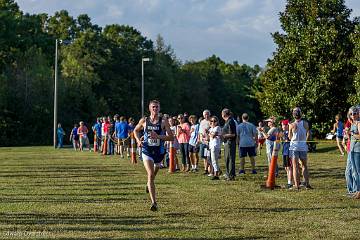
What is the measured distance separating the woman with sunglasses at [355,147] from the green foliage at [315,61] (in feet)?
85.4

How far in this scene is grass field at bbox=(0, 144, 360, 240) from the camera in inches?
407

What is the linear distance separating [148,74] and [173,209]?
68.7 metres

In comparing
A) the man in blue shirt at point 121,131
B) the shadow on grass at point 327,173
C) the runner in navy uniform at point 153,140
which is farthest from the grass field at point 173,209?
the man in blue shirt at point 121,131

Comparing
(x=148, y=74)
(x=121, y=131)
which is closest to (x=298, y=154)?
(x=121, y=131)

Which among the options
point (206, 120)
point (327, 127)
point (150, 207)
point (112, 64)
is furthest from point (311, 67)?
point (112, 64)

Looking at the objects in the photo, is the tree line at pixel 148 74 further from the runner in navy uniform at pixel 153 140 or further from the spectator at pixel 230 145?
the runner in navy uniform at pixel 153 140

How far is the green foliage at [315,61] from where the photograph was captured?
134 ft

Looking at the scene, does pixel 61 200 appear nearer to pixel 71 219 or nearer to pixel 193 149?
pixel 71 219

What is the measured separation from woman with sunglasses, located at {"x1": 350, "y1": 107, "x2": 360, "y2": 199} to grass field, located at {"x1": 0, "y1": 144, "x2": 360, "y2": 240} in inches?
18.0

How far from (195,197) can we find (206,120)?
6748 millimetres

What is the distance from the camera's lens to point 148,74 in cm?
8119

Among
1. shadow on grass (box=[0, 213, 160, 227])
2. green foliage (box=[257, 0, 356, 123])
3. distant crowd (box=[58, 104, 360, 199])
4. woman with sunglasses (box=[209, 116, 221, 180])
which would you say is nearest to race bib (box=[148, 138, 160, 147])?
distant crowd (box=[58, 104, 360, 199])

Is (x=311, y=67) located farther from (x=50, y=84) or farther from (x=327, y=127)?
(x=50, y=84)

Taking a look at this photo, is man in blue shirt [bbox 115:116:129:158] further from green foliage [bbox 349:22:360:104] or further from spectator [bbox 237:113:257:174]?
green foliage [bbox 349:22:360:104]
